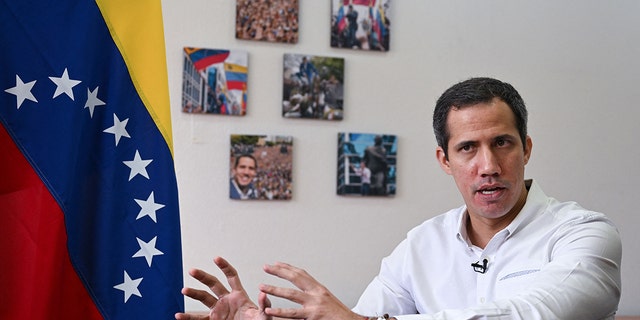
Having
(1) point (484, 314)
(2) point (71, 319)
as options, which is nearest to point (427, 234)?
(1) point (484, 314)

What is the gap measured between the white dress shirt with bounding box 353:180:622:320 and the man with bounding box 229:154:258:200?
1076mm

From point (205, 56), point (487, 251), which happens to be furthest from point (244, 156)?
point (487, 251)

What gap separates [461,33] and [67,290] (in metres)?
2.48

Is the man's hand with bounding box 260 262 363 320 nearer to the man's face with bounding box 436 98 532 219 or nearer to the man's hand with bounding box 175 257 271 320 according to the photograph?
the man's hand with bounding box 175 257 271 320

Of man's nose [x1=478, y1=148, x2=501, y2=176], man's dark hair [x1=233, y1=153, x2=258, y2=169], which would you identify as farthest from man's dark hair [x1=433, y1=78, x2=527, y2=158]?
man's dark hair [x1=233, y1=153, x2=258, y2=169]

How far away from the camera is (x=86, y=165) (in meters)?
1.65

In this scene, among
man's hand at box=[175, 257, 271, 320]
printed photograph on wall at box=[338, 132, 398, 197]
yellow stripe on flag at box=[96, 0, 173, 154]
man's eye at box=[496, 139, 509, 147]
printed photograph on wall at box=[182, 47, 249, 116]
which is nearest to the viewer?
yellow stripe on flag at box=[96, 0, 173, 154]

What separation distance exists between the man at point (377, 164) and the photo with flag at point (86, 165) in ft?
5.46

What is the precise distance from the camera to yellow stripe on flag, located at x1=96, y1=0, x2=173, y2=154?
5.57 ft

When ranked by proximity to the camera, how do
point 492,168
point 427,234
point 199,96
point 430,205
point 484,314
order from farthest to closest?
1. point 430,205
2. point 199,96
3. point 427,234
4. point 492,168
5. point 484,314

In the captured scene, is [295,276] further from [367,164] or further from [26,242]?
[367,164]

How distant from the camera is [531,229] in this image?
77.2 inches

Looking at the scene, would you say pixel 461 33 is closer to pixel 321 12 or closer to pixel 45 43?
pixel 321 12

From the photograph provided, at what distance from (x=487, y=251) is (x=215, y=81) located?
5.48ft
